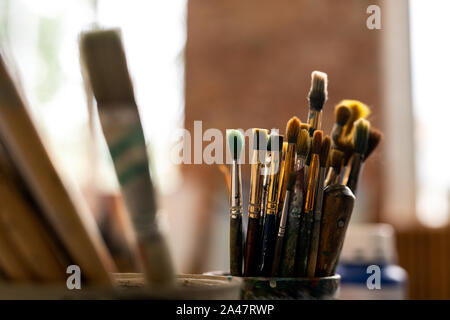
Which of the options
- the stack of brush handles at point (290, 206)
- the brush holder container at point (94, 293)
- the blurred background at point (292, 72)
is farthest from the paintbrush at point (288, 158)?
the blurred background at point (292, 72)

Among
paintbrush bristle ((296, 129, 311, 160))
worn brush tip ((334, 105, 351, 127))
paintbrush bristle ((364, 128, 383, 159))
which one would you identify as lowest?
paintbrush bristle ((364, 128, 383, 159))

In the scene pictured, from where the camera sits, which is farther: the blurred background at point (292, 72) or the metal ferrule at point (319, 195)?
the blurred background at point (292, 72)

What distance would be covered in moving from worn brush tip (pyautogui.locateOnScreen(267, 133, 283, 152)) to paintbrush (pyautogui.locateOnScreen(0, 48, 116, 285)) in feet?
0.42

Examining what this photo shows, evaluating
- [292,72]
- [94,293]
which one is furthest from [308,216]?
[292,72]

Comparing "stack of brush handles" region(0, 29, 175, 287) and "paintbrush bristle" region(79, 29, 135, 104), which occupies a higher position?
"paintbrush bristle" region(79, 29, 135, 104)

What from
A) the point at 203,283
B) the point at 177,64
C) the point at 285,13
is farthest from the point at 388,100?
the point at 203,283

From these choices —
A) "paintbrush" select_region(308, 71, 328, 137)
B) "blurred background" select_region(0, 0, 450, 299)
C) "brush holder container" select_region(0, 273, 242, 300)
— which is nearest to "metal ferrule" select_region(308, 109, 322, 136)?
"paintbrush" select_region(308, 71, 328, 137)

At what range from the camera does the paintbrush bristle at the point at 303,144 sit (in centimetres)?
30

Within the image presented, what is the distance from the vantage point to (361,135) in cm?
33

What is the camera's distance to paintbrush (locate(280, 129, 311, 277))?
30 centimetres

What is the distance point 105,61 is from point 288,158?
15 cm

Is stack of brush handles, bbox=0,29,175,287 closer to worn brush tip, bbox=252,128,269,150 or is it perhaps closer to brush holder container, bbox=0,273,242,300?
brush holder container, bbox=0,273,242,300

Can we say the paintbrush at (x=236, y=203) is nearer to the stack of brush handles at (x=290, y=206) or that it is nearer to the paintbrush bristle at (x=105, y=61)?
the stack of brush handles at (x=290, y=206)

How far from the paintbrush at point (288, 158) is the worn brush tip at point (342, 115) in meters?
0.05
